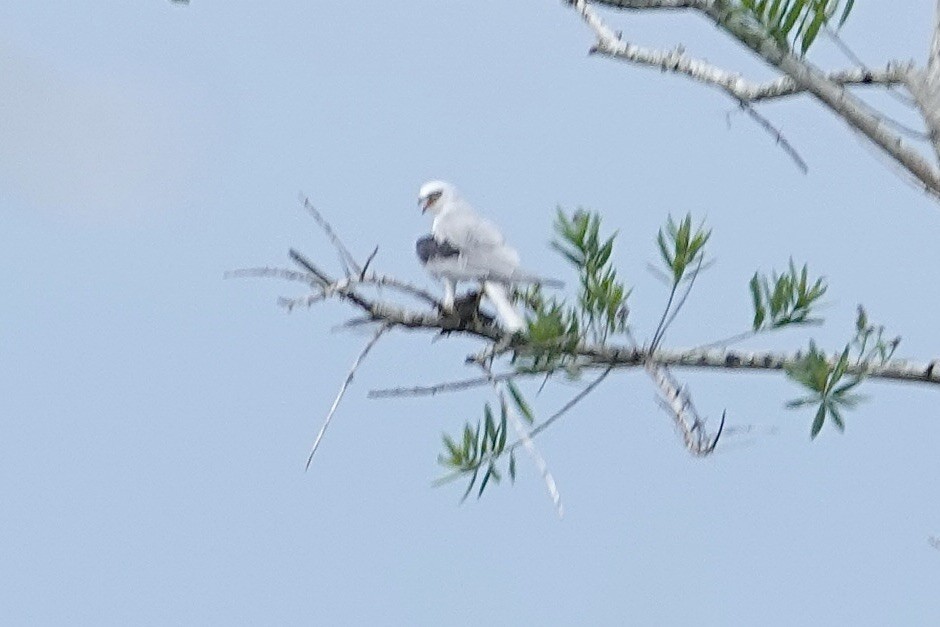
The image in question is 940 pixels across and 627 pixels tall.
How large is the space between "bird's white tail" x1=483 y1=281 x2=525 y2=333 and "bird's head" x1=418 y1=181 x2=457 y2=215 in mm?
1622

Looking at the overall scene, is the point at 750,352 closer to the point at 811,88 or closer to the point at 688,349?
the point at 688,349

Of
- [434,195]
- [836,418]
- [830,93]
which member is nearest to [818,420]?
[836,418]

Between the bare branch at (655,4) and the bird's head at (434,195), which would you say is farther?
the bird's head at (434,195)

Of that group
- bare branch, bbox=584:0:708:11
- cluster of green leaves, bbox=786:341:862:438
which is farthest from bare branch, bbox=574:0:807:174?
cluster of green leaves, bbox=786:341:862:438

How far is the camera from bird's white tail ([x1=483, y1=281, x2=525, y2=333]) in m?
5.26

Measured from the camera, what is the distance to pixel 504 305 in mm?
5414

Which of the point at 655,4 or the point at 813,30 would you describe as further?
the point at 655,4

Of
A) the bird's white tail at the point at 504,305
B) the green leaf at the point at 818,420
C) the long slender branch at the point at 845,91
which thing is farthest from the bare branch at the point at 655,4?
the green leaf at the point at 818,420

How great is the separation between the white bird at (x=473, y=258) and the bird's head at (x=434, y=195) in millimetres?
751

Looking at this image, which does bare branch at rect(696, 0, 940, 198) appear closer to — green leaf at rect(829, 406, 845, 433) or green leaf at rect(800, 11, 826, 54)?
green leaf at rect(800, 11, 826, 54)

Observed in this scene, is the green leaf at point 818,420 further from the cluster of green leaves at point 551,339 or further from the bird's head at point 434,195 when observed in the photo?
the bird's head at point 434,195

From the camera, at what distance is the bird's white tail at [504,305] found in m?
5.26

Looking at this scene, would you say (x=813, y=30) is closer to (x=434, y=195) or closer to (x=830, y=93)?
(x=830, y=93)

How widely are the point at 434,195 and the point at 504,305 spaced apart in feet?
6.89
